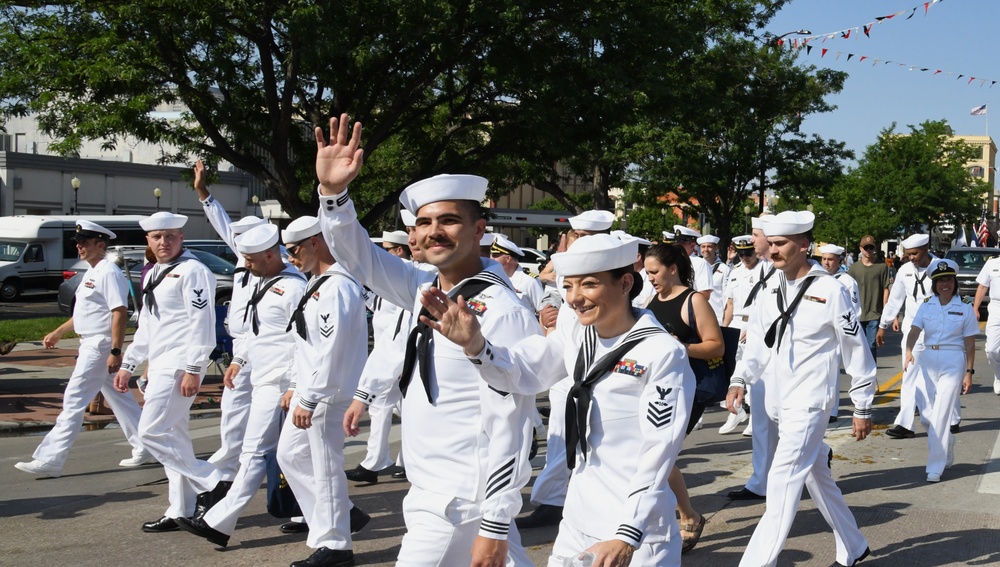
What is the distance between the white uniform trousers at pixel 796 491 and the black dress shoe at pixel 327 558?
2178 mm

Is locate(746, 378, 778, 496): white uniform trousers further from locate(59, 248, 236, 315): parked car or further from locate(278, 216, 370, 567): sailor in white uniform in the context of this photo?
locate(59, 248, 236, 315): parked car

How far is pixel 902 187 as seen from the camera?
180ft

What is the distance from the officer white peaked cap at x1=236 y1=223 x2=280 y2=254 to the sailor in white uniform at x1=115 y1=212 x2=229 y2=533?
0.63 metres

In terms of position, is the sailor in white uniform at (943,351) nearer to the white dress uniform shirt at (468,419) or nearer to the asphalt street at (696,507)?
the asphalt street at (696,507)

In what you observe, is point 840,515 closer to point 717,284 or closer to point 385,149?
point 717,284

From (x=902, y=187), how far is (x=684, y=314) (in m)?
52.3

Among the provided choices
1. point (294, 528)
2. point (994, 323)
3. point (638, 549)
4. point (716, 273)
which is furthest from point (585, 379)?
point (716, 273)

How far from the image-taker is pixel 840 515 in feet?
19.4

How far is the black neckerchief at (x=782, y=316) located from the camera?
611 cm

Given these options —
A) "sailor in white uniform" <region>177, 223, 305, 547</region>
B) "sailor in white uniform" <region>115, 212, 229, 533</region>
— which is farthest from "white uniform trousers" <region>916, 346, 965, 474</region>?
"sailor in white uniform" <region>115, 212, 229, 533</region>

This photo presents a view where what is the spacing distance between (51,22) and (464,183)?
48.3 ft

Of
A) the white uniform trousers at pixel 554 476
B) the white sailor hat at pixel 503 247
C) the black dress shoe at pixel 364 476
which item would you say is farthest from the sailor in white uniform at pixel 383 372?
the white uniform trousers at pixel 554 476

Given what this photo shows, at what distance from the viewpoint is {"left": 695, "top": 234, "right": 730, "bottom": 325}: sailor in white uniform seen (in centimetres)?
1423

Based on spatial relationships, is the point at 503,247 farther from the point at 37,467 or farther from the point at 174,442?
the point at 37,467
